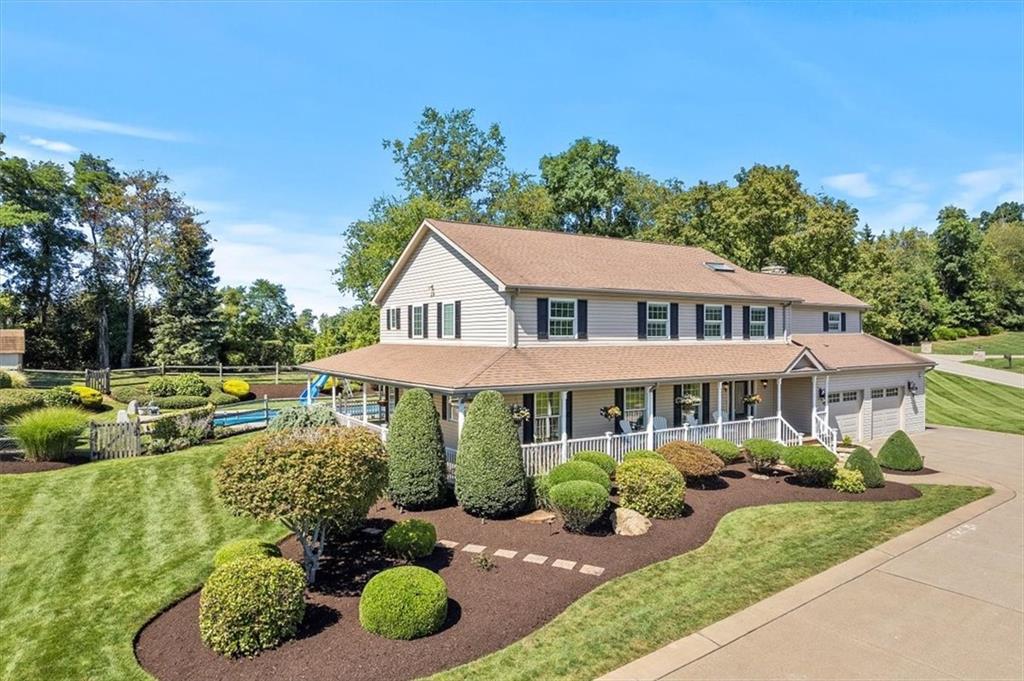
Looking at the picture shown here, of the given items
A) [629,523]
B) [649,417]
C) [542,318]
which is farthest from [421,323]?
[629,523]

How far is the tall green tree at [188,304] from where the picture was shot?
40.5m

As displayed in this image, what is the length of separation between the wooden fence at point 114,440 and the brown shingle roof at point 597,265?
39.3 feet

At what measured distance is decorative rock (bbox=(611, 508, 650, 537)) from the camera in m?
11.9

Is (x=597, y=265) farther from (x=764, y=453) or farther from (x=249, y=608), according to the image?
(x=249, y=608)

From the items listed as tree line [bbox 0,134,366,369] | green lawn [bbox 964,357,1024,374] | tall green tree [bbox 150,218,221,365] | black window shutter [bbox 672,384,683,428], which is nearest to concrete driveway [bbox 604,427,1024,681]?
black window shutter [bbox 672,384,683,428]

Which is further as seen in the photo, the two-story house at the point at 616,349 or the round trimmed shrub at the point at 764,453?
the two-story house at the point at 616,349


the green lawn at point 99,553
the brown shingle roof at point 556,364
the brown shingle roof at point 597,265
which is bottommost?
the green lawn at point 99,553

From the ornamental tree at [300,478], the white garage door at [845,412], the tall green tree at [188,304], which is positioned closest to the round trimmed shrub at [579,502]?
the ornamental tree at [300,478]

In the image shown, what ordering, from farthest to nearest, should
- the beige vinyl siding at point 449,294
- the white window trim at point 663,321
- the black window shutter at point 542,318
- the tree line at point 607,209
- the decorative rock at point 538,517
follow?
the tree line at point 607,209, the white window trim at point 663,321, the beige vinyl siding at point 449,294, the black window shutter at point 542,318, the decorative rock at point 538,517

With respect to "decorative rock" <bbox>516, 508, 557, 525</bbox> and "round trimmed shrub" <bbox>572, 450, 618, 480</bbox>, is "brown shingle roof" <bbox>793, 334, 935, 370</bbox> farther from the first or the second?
"decorative rock" <bbox>516, 508, 557, 525</bbox>

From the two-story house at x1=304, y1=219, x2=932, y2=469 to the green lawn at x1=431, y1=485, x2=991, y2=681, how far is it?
17.5 feet

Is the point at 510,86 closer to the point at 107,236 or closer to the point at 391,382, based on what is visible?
the point at 391,382

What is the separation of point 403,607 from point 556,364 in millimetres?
10040

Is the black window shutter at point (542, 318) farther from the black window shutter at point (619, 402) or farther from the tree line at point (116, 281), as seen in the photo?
the tree line at point (116, 281)
